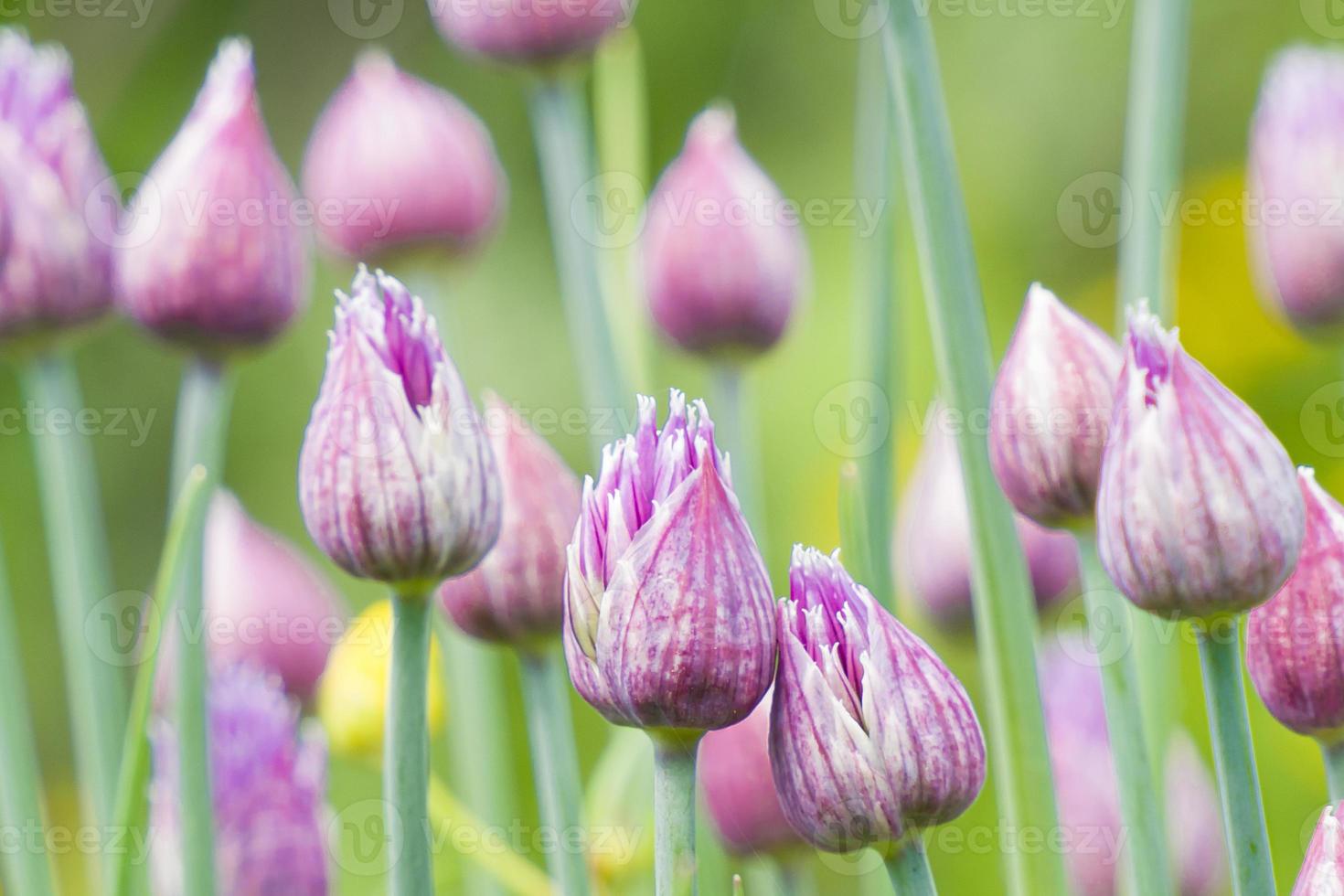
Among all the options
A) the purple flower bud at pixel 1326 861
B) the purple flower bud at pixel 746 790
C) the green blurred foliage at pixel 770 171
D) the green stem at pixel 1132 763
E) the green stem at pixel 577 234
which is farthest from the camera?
the green blurred foliage at pixel 770 171

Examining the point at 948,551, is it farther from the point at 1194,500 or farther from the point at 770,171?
the point at 770,171

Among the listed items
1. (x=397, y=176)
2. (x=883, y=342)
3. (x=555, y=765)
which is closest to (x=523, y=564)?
(x=555, y=765)

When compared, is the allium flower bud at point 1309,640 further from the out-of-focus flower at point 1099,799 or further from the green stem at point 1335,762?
the out-of-focus flower at point 1099,799

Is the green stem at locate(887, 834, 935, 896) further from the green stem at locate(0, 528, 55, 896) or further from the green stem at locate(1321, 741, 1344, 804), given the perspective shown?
the green stem at locate(0, 528, 55, 896)

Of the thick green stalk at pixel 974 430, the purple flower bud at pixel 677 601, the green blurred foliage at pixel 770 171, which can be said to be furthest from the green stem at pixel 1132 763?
the green blurred foliage at pixel 770 171

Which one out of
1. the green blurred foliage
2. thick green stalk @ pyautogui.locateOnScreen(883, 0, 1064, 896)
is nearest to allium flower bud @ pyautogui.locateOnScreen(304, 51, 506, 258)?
thick green stalk @ pyautogui.locateOnScreen(883, 0, 1064, 896)
